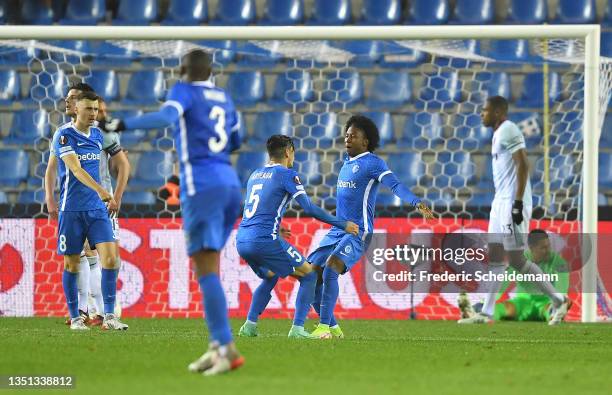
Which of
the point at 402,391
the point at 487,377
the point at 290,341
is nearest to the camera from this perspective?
the point at 402,391

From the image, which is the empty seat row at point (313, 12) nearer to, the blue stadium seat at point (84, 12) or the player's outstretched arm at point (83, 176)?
the blue stadium seat at point (84, 12)

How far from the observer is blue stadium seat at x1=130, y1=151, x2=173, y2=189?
13.3m

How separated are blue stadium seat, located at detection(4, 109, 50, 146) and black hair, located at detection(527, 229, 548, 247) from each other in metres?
5.54

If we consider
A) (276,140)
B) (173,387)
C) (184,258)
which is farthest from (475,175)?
(173,387)

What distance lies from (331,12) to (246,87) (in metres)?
2.56

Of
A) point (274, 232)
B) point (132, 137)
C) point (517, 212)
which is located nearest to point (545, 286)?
point (517, 212)

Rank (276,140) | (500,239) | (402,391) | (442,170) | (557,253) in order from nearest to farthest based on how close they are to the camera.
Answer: (402,391) → (276,140) → (500,239) → (557,253) → (442,170)

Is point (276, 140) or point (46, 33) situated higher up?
point (46, 33)

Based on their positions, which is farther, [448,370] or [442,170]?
[442,170]

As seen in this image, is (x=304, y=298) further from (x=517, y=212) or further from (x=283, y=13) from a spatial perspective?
(x=283, y=13)

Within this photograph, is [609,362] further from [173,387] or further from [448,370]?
[173,387]

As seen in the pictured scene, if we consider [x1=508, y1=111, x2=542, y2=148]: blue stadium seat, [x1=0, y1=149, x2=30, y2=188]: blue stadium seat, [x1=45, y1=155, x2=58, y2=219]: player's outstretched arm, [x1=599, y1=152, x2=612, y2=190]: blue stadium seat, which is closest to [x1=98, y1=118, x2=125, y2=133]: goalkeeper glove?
[x1=45, y1=155, x2=58, y2=219]: player's outstretched arm

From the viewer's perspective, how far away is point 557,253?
460 inches

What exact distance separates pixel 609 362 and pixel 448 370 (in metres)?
1.22
